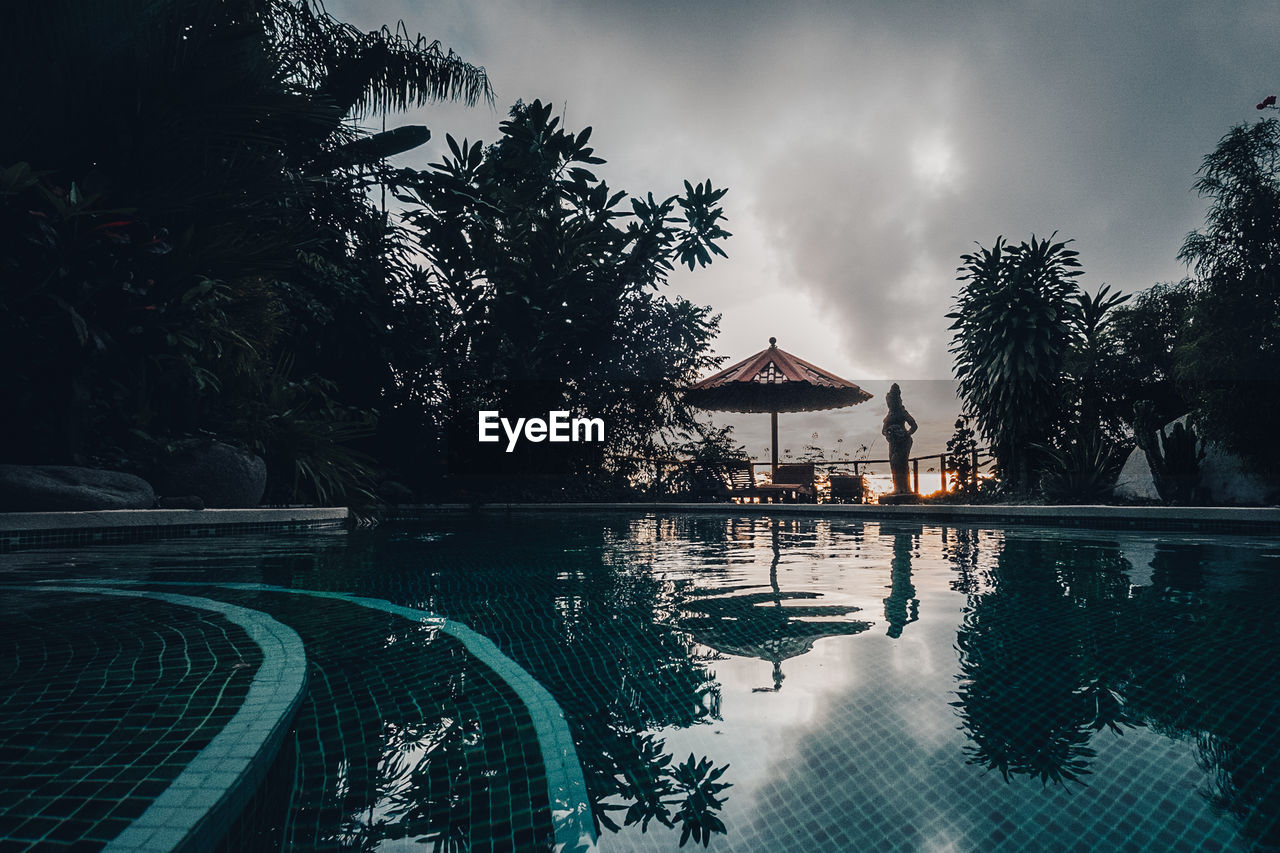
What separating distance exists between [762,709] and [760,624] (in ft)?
4.92

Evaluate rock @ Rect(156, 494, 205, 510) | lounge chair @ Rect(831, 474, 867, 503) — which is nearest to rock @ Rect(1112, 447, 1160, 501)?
lounge chair @ Rect(831, 474, 867, 503)

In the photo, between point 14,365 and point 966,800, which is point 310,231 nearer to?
point 14,365

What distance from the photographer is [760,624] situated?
4.19m

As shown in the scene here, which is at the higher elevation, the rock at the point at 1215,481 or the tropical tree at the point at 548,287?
the tropical tree at the point at 548,287

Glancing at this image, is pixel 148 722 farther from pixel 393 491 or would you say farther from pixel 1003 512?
pixel 393 491

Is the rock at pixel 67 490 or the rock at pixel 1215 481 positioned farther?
the rock at pixel 1215 481

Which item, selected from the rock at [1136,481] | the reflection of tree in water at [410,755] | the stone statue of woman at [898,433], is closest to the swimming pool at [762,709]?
the reflection of tree in water at [410,755]

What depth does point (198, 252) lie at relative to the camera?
28.0 ft

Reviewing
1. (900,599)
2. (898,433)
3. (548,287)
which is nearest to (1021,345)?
(898,433)

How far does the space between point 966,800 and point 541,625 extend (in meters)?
2.58

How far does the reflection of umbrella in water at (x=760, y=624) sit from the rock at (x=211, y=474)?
22.9 feet

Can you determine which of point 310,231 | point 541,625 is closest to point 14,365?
point 310,231

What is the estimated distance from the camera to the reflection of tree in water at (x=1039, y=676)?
228cm

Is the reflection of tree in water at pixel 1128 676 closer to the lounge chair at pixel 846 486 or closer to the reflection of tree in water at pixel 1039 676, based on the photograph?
the reflection of tree in water at pixel 1039 676
